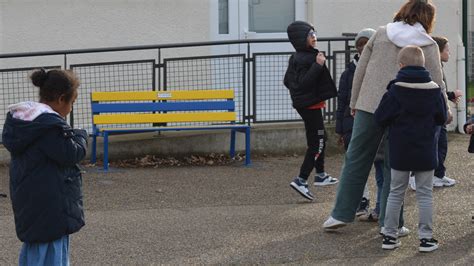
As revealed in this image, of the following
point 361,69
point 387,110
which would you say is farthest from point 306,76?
point 387,110

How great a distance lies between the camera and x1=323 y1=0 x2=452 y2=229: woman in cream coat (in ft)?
22.8

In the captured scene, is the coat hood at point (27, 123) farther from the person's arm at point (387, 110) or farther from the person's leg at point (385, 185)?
the person's leg at point (385, 185)

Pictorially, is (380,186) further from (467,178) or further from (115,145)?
(115,145)

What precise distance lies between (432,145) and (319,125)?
2.38 metres

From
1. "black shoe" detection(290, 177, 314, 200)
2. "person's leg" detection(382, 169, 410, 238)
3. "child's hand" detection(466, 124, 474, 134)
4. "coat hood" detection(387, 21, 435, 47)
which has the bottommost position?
"black shoe" detection(290, 177, 314, 200)

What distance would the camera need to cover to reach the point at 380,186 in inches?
305

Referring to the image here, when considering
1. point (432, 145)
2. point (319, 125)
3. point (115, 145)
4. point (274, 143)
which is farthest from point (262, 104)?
point (432, 145)

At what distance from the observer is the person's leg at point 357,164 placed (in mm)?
7156

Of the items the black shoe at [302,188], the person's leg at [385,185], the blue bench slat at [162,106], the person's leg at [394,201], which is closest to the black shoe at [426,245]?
the person's leg at [394,201]

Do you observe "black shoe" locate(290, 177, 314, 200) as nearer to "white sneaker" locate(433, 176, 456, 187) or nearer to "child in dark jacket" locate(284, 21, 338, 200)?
"child in dark jacket" locate(284, 21, 338, 200)

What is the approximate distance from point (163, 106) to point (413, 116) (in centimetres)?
482

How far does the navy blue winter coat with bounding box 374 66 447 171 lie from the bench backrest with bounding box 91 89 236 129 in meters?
4.38

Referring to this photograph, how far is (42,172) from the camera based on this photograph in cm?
503

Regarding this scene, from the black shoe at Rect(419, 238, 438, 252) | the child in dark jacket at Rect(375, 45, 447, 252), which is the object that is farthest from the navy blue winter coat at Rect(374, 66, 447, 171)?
the black shoe at Rect(419, 238, 438, 252)
